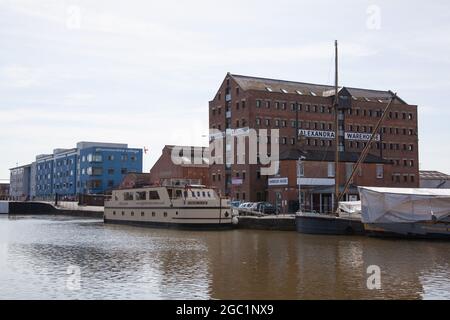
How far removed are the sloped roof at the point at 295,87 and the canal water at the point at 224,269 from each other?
55.3m

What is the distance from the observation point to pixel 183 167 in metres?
112

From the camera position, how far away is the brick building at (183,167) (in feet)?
368

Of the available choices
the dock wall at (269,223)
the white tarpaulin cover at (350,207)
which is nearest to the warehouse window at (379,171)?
the dock wall at (269,223)

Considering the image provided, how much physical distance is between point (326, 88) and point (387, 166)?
23836 mm

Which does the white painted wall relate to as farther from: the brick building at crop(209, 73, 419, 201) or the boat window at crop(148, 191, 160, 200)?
the boat window at crop(148, 191, 160, 200)

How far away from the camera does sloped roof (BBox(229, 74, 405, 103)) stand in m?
101

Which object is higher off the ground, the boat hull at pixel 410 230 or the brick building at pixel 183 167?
the brick building at pixel 183 167

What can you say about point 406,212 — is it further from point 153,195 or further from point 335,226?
point 153,195

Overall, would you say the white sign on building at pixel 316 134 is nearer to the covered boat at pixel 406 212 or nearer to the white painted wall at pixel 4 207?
the covered boat at pixel 406 212

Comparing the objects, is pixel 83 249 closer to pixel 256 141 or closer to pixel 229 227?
pixel 229 227

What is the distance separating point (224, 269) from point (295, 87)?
7911 cm

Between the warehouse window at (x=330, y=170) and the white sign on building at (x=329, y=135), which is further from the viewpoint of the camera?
the white sign on building at (x=329, y=135)

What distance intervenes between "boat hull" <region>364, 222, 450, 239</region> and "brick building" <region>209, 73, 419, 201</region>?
119 feet

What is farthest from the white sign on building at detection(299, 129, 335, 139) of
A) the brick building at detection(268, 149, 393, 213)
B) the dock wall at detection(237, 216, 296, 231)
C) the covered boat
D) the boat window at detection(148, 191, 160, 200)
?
the covered boat
